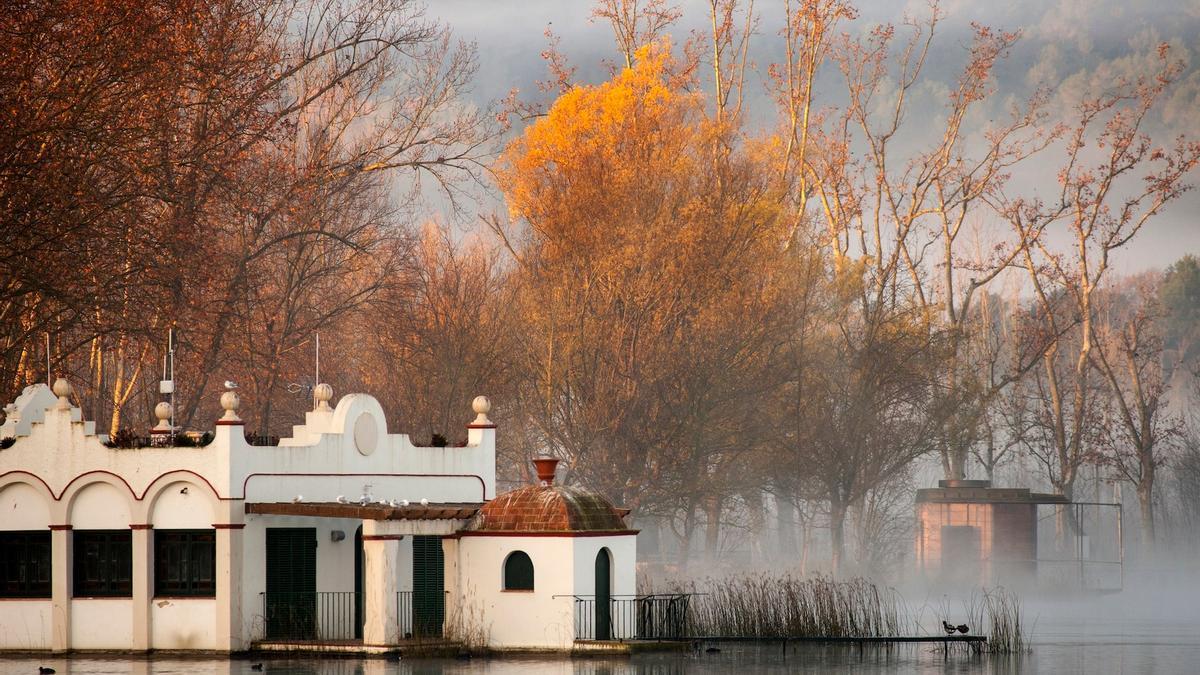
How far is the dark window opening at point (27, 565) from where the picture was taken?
38.9 metres

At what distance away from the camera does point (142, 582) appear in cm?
3788

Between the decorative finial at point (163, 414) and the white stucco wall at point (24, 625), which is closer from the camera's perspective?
the white stucco wall at point (24, 625)

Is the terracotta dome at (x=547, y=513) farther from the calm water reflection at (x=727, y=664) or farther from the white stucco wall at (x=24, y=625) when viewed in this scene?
the white stucco wall at (x=24, y=625)

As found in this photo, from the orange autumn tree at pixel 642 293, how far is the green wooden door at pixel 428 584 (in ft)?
58.7

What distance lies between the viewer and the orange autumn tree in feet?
191

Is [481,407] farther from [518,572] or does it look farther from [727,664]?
[727,664]

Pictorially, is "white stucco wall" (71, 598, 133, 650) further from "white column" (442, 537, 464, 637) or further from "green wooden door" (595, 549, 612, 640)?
"green wooden door" (595, 549, 612, 640)

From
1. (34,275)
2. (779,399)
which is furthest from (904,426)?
(34,275)

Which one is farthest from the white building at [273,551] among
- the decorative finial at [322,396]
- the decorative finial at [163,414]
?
the decorative finial at [322,396]

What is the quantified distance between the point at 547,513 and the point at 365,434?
4802mm

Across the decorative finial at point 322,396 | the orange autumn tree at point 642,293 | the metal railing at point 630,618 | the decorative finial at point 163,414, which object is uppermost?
the orange autumn tree at point 642,293

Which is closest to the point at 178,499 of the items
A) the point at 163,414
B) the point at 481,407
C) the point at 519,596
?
the point at 163,414

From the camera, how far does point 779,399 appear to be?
63.2 metres

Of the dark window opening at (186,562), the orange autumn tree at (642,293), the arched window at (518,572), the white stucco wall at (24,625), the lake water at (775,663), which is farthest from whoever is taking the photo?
the orange autumn tree at (642,293)
